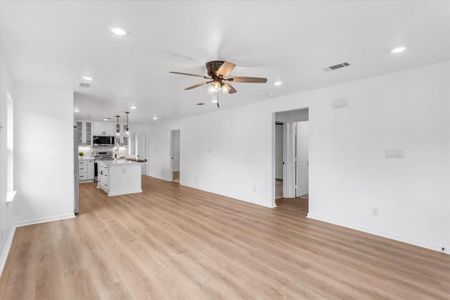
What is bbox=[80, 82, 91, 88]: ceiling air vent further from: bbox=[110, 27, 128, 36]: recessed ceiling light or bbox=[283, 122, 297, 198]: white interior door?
bbox=[283, 122, 297, 198]: white interior door

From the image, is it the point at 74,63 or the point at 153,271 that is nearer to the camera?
the point at 153,271

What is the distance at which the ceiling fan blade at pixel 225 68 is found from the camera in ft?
8.50

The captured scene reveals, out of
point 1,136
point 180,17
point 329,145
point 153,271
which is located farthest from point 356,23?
point 1,136

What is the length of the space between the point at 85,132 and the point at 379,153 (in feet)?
32.4

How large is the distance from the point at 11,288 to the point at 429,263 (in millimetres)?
4619

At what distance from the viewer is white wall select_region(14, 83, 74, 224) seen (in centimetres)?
407

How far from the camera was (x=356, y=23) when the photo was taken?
2.13 metres

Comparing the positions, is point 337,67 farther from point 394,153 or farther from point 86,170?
point 86,170

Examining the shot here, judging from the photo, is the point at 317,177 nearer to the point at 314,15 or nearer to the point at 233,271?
the point at 233,271

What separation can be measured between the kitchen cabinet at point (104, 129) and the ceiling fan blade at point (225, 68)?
27.7ft

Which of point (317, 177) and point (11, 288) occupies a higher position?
A: point (317, 177)

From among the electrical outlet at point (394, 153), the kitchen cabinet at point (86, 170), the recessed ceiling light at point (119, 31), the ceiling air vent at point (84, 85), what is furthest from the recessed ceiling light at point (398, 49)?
the kitchen cabinet at point (86, 170)

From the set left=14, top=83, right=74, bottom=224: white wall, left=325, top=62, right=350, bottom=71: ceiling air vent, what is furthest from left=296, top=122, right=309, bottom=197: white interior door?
left=14, top=83, right=74, bottom=224: white wall

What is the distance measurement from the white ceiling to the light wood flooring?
8.34ft
